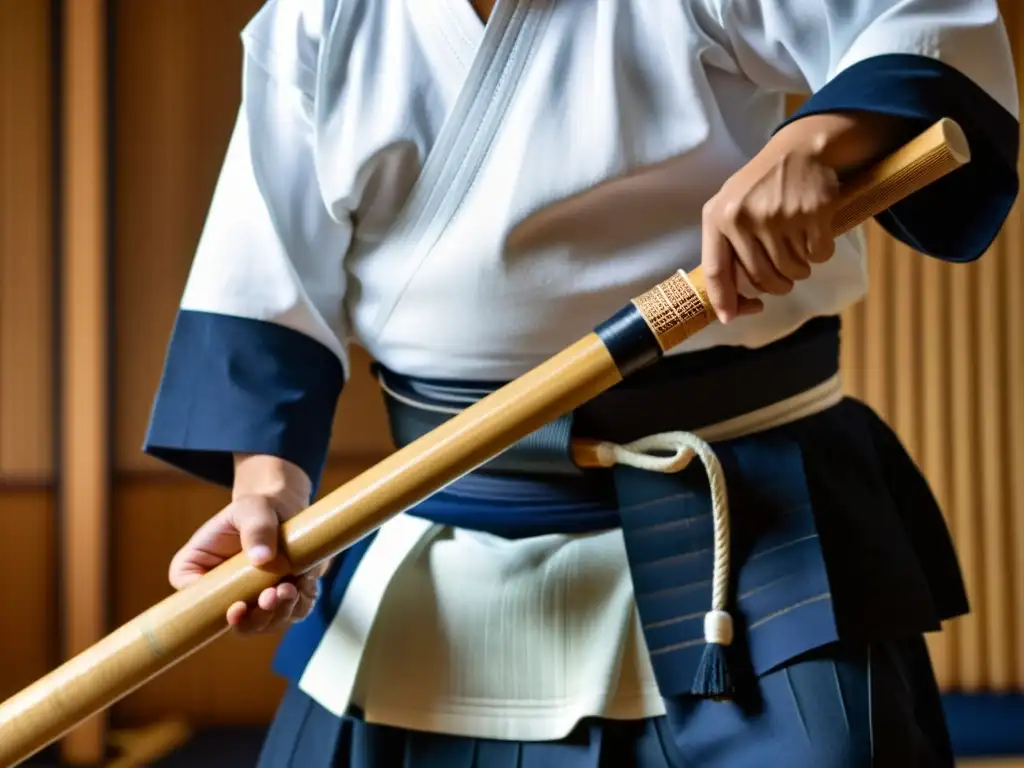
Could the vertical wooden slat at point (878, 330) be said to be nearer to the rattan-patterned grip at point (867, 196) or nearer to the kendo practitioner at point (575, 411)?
the kendo practitioner at point (575, 411)

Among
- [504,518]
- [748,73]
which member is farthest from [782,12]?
[504,518]

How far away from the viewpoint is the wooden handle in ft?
2.07

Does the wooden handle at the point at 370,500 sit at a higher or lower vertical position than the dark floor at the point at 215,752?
higher

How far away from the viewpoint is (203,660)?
2045mm

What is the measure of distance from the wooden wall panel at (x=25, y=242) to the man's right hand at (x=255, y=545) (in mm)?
1315

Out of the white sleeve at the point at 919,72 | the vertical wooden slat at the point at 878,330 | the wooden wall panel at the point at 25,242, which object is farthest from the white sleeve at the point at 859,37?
the wooden wall panel at the point at 25,242

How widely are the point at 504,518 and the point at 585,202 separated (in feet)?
0.79

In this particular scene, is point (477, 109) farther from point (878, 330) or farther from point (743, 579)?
point (878, 330)

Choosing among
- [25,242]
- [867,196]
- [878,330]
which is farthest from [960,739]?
[25,242]

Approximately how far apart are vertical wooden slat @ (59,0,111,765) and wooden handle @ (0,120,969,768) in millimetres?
1280

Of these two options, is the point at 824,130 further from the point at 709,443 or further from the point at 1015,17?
the point at 1015,17

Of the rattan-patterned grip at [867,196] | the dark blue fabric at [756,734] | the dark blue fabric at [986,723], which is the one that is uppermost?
the rattan-patterned grip at [867,196]

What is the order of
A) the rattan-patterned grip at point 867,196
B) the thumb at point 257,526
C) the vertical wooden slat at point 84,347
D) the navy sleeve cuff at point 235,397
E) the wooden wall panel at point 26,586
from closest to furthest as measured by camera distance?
the rattan-patterned grip at point 867,196, the thumb at point 257,526, the navy sleeve cuff at point 235,397, the vertical wooden slat at point 84,347, the wooden wall panel at point 26,586

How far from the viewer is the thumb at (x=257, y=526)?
676mm
